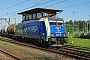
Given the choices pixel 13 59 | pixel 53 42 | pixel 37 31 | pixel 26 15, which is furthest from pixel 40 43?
pixel 26 15

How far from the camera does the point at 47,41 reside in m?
21.3

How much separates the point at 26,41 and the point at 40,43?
6785mm

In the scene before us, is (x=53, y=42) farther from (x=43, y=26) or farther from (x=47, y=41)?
(x=43, y=26)

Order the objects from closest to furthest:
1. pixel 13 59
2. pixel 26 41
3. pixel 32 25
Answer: pixel 13 59 → pixel 32 25 → pixel 26 41

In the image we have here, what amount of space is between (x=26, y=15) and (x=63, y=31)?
30.3 metres

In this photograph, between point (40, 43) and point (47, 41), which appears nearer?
point (47, 41)

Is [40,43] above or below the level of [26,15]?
below

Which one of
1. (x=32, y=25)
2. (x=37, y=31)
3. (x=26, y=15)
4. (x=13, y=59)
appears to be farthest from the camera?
(x=26, y=15)

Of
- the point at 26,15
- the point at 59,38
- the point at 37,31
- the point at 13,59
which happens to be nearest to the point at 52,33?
the point at 59,38

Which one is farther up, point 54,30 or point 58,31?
point 54,30

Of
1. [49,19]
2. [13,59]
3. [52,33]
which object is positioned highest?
[49,19]

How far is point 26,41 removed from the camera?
99.2 feet

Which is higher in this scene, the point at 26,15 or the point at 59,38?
the point at 26,15

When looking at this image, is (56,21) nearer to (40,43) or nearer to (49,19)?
(49,19)
